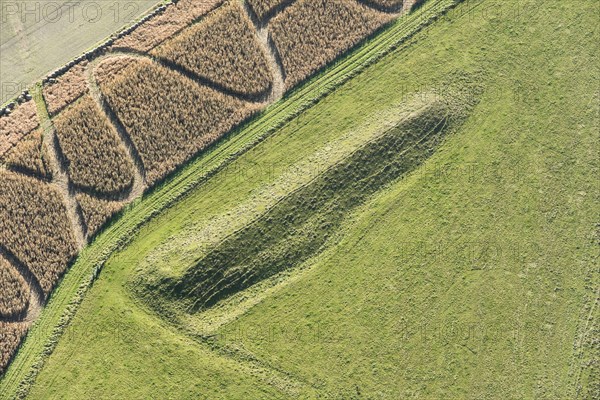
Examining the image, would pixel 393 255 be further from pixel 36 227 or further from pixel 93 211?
pixel 36 227

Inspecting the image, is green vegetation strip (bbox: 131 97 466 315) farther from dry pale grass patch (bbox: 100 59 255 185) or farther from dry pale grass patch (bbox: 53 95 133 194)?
dry pale grass patch (bbox: 53 95 133 194)

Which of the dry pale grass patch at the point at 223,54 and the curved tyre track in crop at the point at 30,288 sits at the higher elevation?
the dry pale grass patch at the point at 223,54

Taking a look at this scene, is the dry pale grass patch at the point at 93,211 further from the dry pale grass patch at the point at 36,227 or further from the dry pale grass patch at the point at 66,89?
the dry pale grass patch at the point at 66,89

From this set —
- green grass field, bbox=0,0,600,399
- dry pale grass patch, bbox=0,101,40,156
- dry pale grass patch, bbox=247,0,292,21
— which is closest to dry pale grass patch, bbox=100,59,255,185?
green grass field, bbox=0,0,600,399

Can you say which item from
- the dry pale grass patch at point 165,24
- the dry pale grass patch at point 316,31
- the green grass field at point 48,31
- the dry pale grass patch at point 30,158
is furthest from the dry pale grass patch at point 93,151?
the dry pale grass patch at point 316,31

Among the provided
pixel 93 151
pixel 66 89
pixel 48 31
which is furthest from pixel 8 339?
pixel 48 31

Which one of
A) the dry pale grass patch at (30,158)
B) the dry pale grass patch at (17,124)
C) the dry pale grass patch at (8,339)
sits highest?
the dry pale grass patch at (17,124)
